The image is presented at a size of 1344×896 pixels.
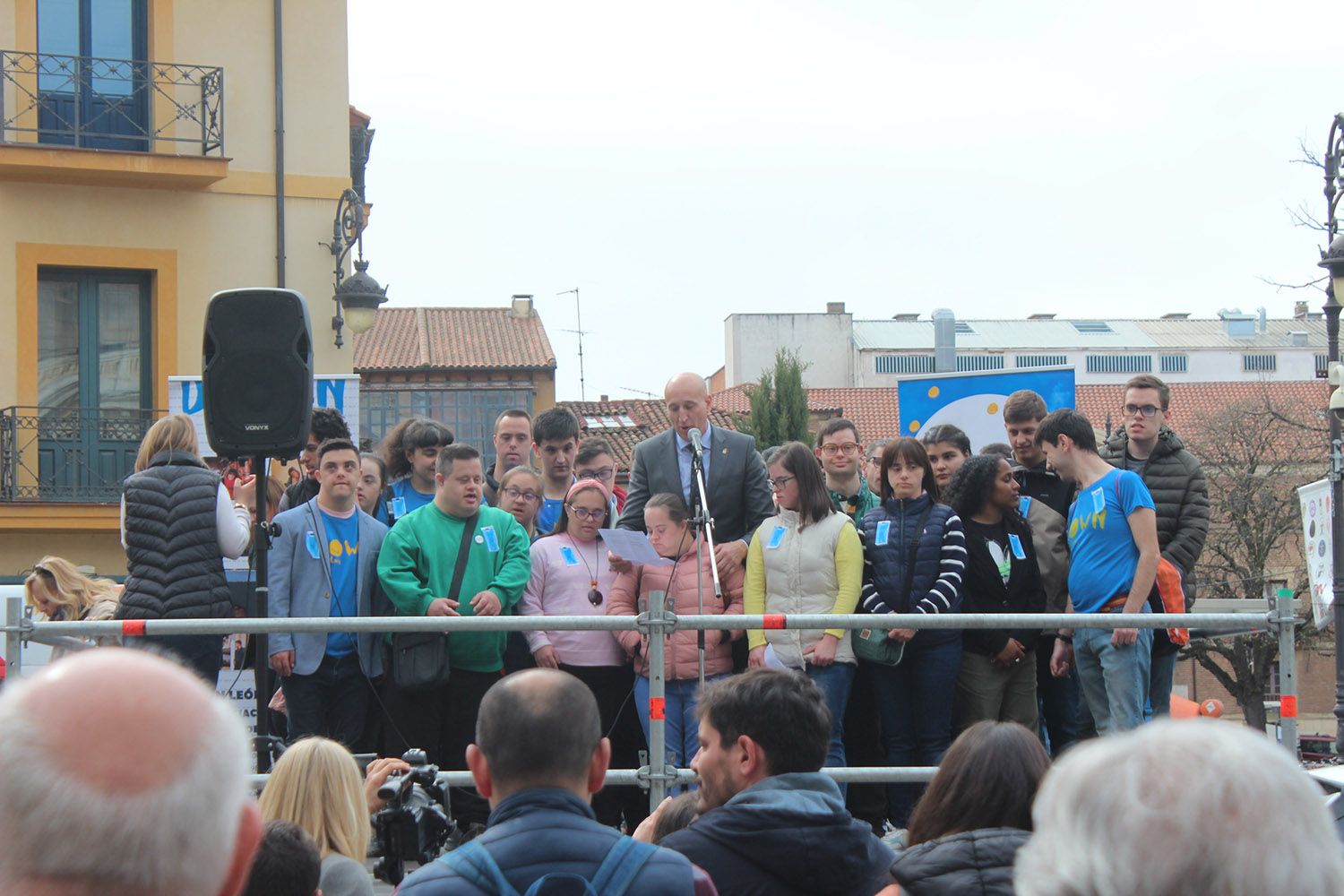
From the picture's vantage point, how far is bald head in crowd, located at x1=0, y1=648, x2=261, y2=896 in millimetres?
1556

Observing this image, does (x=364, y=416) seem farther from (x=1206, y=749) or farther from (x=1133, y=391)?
(x=1206, y=749)

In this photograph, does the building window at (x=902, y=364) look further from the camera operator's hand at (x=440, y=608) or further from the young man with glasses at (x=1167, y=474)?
the camera operator's hand at (x=440, y=608)

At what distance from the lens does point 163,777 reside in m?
1.59

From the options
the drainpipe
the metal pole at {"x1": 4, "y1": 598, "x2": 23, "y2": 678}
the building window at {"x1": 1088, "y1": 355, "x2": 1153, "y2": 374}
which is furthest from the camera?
the building window at {"x1": 1088, "y1": 355, "x2": 1153, "y2": 374}

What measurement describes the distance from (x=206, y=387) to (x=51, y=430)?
503 inches

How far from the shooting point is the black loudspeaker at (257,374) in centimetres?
773

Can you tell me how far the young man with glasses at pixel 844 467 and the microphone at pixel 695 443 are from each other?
750mm

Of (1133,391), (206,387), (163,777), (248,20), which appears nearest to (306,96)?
(248,20)

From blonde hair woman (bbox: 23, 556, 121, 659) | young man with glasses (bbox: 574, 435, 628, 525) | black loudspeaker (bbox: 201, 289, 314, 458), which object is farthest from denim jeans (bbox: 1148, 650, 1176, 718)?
blonde hair woman (bbox: 23, 556, 121, 659)

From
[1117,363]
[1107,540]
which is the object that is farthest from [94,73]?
[1117,363]

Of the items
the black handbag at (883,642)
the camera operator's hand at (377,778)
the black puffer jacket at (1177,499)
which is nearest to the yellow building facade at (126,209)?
the black handbag at (883,642)

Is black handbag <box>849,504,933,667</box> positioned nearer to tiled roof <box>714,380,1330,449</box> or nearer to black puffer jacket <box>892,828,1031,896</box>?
black puffer jacket <box>892,828,1031,896</box>

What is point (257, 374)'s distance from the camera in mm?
7859

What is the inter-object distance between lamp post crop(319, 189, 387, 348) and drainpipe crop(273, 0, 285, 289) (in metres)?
0.56
